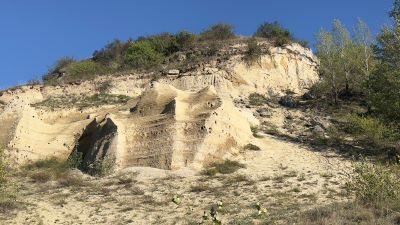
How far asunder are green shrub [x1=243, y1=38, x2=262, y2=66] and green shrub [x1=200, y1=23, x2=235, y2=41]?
6062 millimetres

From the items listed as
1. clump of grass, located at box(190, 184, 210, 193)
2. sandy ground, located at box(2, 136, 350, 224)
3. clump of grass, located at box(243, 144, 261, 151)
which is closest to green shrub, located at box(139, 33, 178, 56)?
clump of grass, located at box(243, 144, 261, 151)

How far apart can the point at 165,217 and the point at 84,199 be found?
363cm

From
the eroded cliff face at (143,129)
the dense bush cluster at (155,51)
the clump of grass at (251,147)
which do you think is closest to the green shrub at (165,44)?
the dense bush cluster at (155,51)

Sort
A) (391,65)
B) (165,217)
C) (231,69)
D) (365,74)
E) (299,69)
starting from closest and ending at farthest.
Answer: (165,217), (391,65), (365,74), (231,69), (299,69)

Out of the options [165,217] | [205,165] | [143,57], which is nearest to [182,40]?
[143,57]

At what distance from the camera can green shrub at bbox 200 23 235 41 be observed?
151ft

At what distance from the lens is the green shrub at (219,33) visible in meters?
46.0

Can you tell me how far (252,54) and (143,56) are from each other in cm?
963

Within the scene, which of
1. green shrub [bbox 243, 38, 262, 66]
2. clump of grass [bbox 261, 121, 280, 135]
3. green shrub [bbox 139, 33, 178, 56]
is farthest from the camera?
green shrub [bbox 139, 33, 178, 56]

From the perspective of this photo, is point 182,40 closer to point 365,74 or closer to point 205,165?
point 365,74

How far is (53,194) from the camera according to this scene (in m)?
18.6

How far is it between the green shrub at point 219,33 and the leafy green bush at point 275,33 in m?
2.20

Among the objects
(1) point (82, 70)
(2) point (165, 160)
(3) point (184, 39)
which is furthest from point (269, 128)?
(1) point (82, 70)

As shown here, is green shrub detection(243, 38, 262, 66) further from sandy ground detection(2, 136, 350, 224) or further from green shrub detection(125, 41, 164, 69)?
sandy ground detection(2, 136, 350, 224)
